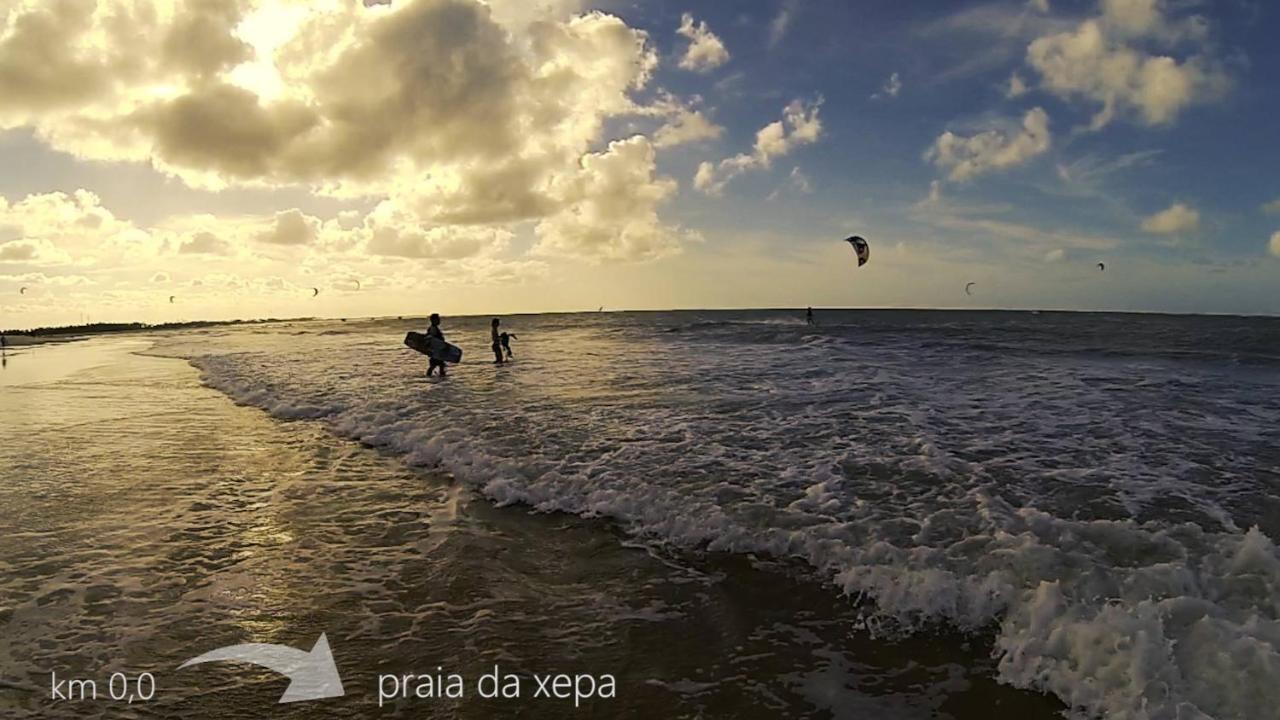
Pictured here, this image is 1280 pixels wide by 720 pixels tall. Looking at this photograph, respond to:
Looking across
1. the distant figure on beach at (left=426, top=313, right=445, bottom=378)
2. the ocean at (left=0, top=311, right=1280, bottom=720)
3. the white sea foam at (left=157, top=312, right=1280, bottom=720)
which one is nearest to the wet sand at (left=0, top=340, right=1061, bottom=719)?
the ocean at (left=0, top=311, right=1280, bottom=720)

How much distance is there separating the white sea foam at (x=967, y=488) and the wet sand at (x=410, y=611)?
0.53 m

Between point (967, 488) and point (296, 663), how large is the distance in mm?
7024

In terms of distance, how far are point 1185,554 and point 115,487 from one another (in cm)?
1145

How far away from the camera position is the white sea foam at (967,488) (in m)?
4.62

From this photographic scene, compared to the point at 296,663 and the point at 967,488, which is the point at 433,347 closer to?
the point at 967,488

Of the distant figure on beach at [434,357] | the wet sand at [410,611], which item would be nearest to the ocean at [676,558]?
the wet sand at [410,611]

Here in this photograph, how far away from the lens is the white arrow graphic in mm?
4203

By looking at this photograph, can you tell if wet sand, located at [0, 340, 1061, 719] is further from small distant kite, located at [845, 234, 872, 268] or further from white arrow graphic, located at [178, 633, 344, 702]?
small distant kite, located at [845, 234, 872, 268]

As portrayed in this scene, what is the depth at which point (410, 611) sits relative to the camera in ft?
17.4

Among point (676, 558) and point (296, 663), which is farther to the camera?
point (676, 558)

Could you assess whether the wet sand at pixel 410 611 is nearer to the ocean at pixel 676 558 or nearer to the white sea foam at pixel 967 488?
the ocean at pixel 676 558

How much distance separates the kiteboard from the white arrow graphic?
17.8 metres

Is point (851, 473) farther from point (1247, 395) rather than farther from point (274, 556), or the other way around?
point (1247, 395)

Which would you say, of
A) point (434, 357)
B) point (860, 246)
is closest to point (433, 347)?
point (434, 357)
